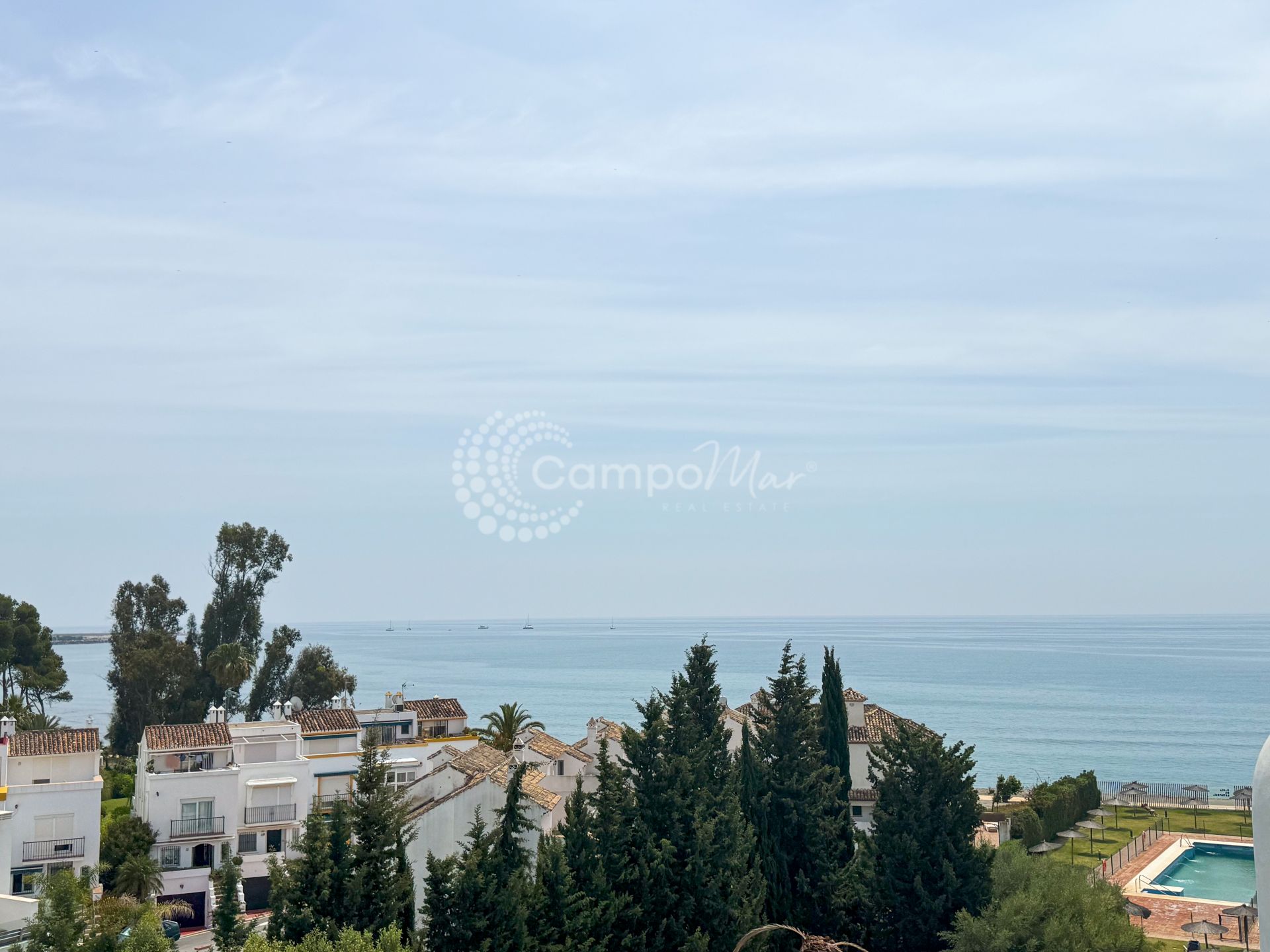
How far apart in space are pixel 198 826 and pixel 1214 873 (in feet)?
150

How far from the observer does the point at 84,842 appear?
1740 inches

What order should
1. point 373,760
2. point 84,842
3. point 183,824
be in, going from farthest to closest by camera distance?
Answer: point 183,824
point 84,842
point 373,760

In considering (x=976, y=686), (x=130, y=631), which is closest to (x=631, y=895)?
(x=130, y=631)

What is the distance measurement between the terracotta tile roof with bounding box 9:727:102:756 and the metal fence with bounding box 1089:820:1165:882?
42.6m

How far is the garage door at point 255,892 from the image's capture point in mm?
48094

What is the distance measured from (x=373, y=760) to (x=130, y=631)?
193 feet

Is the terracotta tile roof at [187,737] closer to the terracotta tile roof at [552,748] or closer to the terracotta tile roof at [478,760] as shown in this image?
the terracotta tile roof at [478,760]

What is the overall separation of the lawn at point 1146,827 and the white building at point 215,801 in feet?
117

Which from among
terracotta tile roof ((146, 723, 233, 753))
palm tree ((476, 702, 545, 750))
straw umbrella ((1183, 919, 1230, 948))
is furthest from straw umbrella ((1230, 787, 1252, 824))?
terracotta tile roof ((146, 723, 233, 753))

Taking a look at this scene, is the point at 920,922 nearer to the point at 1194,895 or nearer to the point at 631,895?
the point at 631,895

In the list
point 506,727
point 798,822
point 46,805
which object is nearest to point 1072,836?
point 798,822

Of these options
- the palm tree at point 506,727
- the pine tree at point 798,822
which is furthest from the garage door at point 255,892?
the pine tree at point 798,822

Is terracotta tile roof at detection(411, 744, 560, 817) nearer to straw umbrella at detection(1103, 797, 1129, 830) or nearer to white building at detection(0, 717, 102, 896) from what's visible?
white building at detection(0, 717, 102, 896)

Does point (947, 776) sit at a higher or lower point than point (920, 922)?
higher
